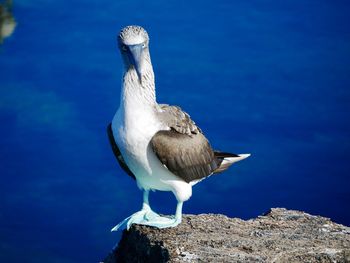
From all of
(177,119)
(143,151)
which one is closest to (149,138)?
(143,151)

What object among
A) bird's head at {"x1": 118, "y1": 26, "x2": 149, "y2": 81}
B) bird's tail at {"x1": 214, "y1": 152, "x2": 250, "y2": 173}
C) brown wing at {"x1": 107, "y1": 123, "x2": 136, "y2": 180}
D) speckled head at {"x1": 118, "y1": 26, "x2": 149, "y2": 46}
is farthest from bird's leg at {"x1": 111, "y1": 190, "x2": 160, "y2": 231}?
speckled head at {"x1": 118, "y1": 26, "x2": 149, "y2": 46}

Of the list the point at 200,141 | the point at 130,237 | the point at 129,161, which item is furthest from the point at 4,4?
the point at 130,237

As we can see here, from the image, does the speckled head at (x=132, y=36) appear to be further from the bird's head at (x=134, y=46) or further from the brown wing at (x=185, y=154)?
the brown wing at (x=185, y=154)

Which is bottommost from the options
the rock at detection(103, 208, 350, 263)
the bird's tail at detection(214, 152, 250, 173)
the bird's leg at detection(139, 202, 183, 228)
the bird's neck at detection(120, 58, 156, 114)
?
the rock at detection(103, 208, 350, 263)

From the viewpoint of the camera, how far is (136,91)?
404 centimetres

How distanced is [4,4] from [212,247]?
188 centimetres

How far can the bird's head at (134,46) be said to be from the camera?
3.97m

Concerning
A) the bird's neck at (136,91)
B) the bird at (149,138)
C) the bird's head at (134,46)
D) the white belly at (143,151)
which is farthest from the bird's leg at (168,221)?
the bird's head at (134,46)

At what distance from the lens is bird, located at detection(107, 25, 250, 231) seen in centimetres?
403

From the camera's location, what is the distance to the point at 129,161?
4.17 meters

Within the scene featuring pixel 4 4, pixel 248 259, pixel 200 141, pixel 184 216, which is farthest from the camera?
pixel 184 216

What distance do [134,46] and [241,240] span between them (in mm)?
1253

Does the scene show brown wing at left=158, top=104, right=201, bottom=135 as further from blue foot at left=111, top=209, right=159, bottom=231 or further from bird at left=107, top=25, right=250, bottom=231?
blue foot at left=111, top=209, right=159, bottom=231

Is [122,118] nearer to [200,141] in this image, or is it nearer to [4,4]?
[200,141]
